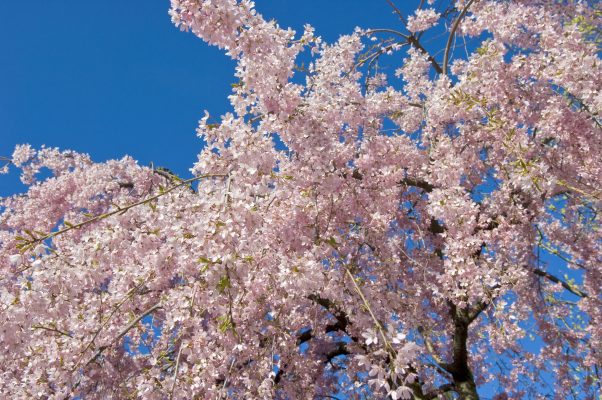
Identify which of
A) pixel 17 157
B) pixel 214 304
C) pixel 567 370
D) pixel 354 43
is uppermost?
pixel 17 157

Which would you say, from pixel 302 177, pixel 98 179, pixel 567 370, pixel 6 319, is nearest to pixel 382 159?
pixel 302 177

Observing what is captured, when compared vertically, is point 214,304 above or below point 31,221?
below

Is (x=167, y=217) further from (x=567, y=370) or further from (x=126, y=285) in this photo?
(x=567, y=370)

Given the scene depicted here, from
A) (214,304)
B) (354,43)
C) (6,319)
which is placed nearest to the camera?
(6,319)

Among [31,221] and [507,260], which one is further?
[31,221]

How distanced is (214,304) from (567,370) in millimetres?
7610

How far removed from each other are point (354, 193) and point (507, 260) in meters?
2.57

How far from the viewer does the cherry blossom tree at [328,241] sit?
4492 mm

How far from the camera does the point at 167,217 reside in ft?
17.1

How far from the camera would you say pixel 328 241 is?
16.3 feet

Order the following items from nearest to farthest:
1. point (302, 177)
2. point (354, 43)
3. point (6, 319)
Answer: point (6, 319)
point (302, 177)
point (354, 43)

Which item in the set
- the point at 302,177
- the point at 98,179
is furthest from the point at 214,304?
the point at 98,179

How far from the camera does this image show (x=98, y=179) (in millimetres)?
11234

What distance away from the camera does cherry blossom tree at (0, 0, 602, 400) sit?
14.7 ft
